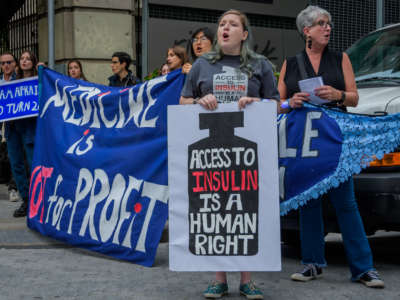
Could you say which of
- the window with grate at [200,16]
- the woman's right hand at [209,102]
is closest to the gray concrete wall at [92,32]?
the window with grate at [200,16]

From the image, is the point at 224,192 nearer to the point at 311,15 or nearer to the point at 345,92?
the point at 345,92

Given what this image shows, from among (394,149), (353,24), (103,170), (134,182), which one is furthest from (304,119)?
(353,24)

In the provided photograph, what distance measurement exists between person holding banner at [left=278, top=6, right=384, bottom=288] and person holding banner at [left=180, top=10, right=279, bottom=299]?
49 cm

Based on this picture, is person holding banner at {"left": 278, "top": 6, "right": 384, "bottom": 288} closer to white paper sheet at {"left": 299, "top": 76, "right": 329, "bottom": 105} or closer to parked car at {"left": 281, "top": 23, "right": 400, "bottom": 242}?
white paper sheet at {"left": 299, "top": 76, "right": 329, "bottom": 105}

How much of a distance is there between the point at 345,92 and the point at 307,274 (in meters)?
1.27

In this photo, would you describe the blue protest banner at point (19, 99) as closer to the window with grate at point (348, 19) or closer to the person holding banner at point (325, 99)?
the person holding banner at point (325, 99)

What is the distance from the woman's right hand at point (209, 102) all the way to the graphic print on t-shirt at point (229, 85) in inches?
5.3

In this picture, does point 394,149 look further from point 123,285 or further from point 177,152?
point 123,285

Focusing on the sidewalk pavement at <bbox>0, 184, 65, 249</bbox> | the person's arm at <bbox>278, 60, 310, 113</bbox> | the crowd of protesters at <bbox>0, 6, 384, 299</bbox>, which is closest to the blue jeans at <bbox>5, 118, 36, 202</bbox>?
the sidewalk pavement at <bbox>0, 184, 65, 249</bbox>

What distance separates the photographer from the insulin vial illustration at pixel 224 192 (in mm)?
4250

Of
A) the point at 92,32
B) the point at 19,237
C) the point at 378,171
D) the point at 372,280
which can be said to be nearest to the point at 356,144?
the point at 378,171

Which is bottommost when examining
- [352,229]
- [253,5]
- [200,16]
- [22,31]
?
[352,229]

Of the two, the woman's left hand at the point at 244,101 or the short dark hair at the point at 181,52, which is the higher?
the short dark hair at the point at 181,52

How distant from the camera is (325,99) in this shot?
473 centimetres
